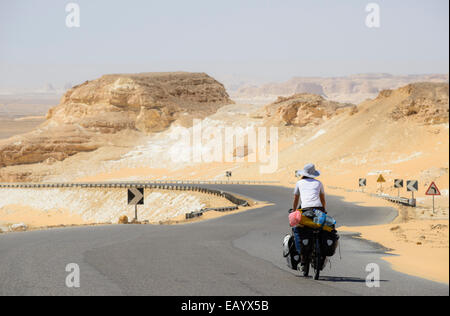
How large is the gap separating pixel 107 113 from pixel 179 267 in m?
121

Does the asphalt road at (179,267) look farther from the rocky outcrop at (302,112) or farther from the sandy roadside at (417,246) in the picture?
the rocky outcrop at (302,112)

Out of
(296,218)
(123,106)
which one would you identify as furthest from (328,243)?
(123,106)

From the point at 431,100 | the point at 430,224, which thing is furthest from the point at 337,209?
the point at 431,100

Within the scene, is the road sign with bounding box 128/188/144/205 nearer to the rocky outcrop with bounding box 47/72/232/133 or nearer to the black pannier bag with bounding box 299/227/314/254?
the black pannier bag with bounding box 299/227/314/254

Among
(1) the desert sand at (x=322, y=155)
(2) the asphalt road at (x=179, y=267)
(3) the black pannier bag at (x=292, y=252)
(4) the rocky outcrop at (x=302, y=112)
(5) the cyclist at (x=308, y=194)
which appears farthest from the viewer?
(4) the rocky outcrop at (x=302, y=112)

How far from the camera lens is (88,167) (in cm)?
10969

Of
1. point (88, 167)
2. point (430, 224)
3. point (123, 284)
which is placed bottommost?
point (88, 167)

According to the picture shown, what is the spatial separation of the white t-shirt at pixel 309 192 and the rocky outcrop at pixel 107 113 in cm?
10511

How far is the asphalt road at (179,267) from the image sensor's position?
25.5 feet

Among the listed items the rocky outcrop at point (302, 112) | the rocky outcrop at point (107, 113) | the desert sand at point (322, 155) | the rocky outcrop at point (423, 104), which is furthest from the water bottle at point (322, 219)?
the rocky outcrop at point (107, 113)

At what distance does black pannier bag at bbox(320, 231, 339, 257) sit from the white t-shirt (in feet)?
1.52

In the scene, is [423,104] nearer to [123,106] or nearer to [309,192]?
[309,192]
